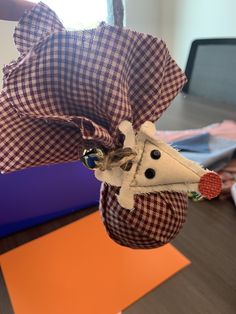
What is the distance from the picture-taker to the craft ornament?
0.67 ft

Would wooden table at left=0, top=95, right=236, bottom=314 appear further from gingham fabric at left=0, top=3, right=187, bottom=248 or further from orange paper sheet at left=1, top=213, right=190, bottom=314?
gingham fabric at left=0, top=3, right=187, bottom=248

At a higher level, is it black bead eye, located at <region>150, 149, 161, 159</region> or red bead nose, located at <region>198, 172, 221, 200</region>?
black bead eye, located at <region>150, 149, 161, 159</region>

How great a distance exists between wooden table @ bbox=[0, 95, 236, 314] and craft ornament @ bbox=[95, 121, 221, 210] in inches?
8.5

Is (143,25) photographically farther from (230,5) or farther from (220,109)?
(220,109)

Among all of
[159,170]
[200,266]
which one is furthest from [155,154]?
[200,266]

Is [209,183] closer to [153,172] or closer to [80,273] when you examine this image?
[153,172]

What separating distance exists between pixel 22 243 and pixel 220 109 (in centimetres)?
87

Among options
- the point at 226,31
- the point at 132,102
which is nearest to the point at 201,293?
the point at 132,102

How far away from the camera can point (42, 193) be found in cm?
47

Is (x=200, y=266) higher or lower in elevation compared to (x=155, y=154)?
lower

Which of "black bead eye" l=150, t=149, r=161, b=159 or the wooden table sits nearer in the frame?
"black bead eye" l=150, t=149, r=161, b=159

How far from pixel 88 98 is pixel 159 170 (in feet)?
0.24

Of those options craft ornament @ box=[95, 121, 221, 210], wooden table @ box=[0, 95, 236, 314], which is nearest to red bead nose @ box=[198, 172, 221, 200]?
craft ornament @ box=[95, 121, 221, 210]

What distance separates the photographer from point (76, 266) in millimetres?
417
